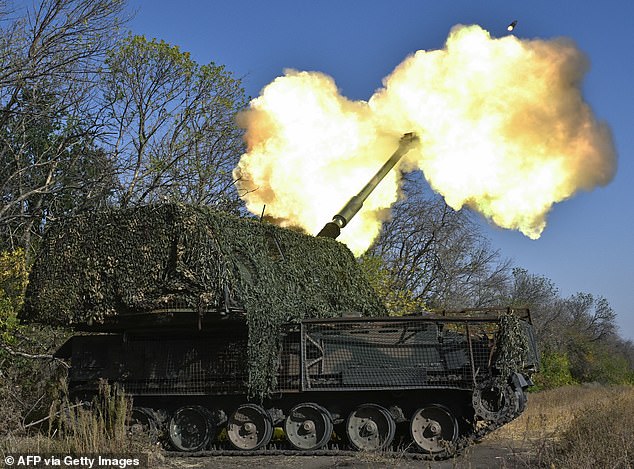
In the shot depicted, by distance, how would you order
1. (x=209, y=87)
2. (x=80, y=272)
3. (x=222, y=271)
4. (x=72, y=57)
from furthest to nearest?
(x=209, y=87)
(x=72, y=57)
(x=80, y=272)
(x=222, y=271)

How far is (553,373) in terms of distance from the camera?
35.0 m

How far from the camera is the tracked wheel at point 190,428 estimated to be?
1234 cm

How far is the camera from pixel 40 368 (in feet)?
57.1

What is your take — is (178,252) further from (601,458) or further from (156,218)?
(601,458)

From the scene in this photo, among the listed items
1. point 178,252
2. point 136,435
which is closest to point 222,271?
point 178,252

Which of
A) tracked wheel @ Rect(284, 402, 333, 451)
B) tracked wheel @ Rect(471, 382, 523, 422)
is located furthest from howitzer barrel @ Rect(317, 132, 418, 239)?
tracked wheel @ Rect(471, 382, 523, 422)

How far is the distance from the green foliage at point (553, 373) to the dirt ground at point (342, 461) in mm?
23406

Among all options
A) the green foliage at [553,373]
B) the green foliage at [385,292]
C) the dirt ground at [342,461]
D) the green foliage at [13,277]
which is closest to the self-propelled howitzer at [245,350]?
the dirt ground at [342,461]

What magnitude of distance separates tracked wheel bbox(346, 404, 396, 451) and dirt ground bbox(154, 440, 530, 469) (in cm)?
48

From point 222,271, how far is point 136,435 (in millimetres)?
3273

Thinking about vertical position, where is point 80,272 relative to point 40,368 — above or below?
above

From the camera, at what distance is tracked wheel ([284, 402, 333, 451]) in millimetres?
11945

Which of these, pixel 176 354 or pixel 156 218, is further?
pixel 176 354

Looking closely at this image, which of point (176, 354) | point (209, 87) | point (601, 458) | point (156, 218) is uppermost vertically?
point (209, 87)
